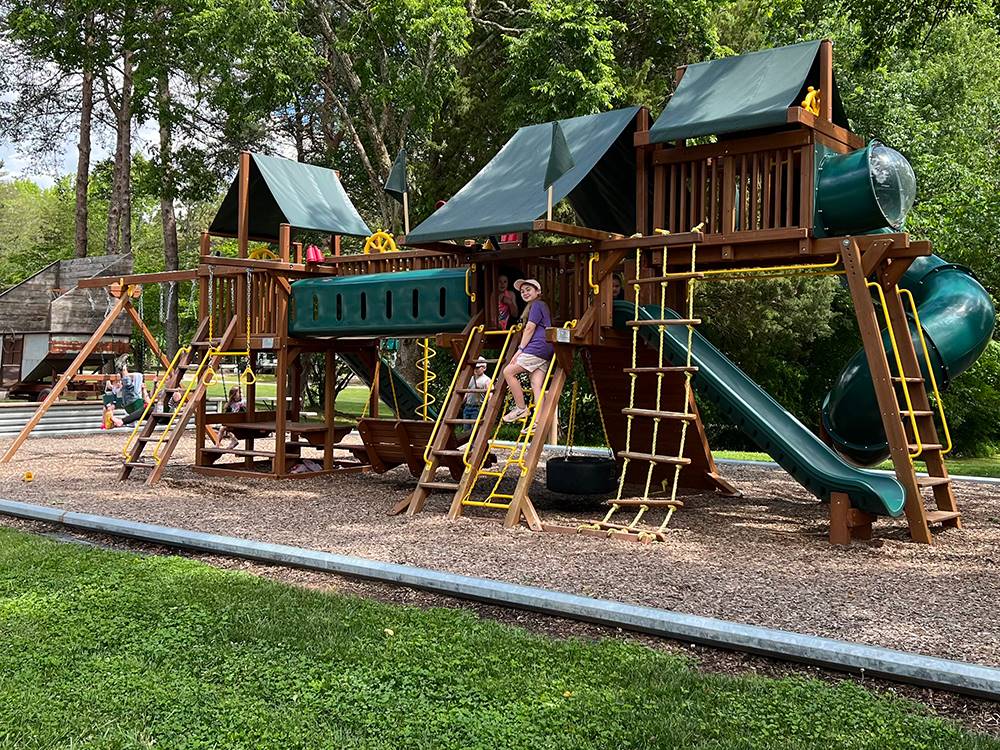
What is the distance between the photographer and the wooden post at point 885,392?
835cm

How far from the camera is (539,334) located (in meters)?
9.70

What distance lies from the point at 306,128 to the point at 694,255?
65.1 ft

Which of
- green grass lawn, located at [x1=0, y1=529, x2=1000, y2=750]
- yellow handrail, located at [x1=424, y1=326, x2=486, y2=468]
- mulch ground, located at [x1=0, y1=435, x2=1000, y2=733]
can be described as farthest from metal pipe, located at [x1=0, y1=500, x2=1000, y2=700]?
yellow handrail, located at [x1=424, y1=326, x2=486, y2=468]

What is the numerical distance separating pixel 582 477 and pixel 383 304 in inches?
135

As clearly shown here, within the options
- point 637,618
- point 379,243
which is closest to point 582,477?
point 637,618

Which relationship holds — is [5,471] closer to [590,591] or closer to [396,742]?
[590,591]

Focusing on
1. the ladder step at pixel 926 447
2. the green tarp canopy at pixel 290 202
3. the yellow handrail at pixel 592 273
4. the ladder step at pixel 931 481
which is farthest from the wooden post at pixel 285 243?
the ladder step at pixel 931 481

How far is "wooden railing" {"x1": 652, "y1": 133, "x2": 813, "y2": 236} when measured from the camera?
348 inches

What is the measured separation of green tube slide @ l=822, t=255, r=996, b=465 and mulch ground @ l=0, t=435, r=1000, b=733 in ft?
2.86

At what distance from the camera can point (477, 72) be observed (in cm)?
2300

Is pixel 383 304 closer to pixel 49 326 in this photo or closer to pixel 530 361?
pixel 530 361

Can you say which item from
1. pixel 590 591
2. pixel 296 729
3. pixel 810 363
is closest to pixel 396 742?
pixel 296 729

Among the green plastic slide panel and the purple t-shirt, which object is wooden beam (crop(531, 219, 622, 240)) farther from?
the green plastic slide panel

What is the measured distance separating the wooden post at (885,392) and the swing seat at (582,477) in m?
2.88
